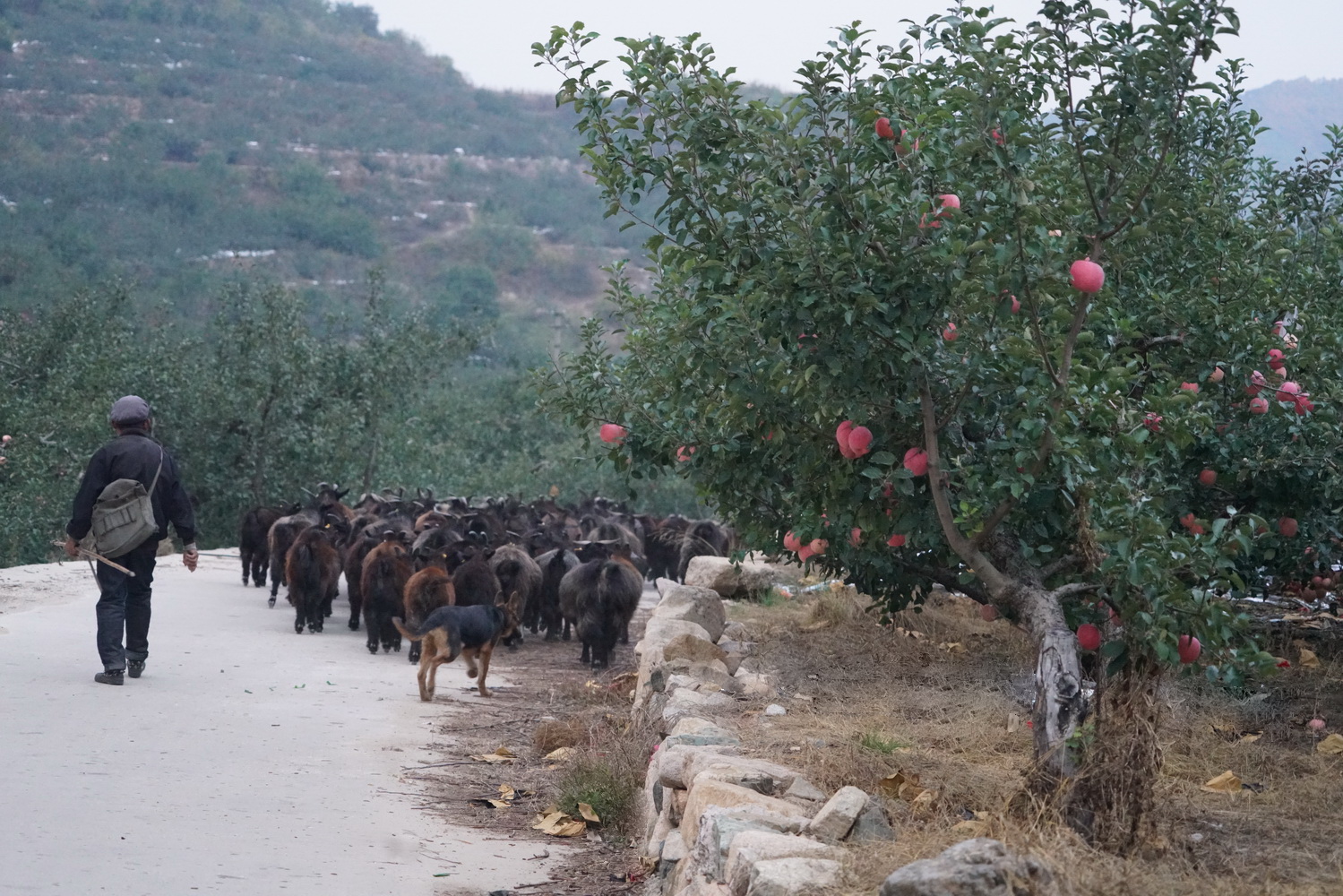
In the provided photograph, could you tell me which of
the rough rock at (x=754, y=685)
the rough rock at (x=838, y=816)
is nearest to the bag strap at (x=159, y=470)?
the rough rock at (x=754, y=685)

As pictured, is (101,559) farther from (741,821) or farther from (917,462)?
(917,462)

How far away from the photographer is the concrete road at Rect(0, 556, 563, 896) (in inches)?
226

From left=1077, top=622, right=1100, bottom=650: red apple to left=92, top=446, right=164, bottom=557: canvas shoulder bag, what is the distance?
6440mm

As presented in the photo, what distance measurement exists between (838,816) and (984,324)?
1901 millimetres

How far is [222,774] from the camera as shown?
731cm

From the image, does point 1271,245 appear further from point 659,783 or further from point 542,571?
point 542,571

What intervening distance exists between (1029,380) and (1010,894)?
6.14 feet

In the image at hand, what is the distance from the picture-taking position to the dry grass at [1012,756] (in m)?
4.43

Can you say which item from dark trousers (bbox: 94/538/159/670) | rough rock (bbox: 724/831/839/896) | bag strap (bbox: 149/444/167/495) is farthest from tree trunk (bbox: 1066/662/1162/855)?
bag strap (bbox: 149/444/167/495)

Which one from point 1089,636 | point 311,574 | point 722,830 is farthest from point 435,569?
point 1089,636

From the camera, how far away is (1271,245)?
824 centimetres

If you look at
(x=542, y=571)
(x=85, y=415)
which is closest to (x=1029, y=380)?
(x=542, y=571)

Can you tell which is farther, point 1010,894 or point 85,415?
point 85,415

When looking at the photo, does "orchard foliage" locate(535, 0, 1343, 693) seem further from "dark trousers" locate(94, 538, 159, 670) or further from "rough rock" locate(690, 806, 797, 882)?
"dark trousers" locate(94, 538, 159, 670)
